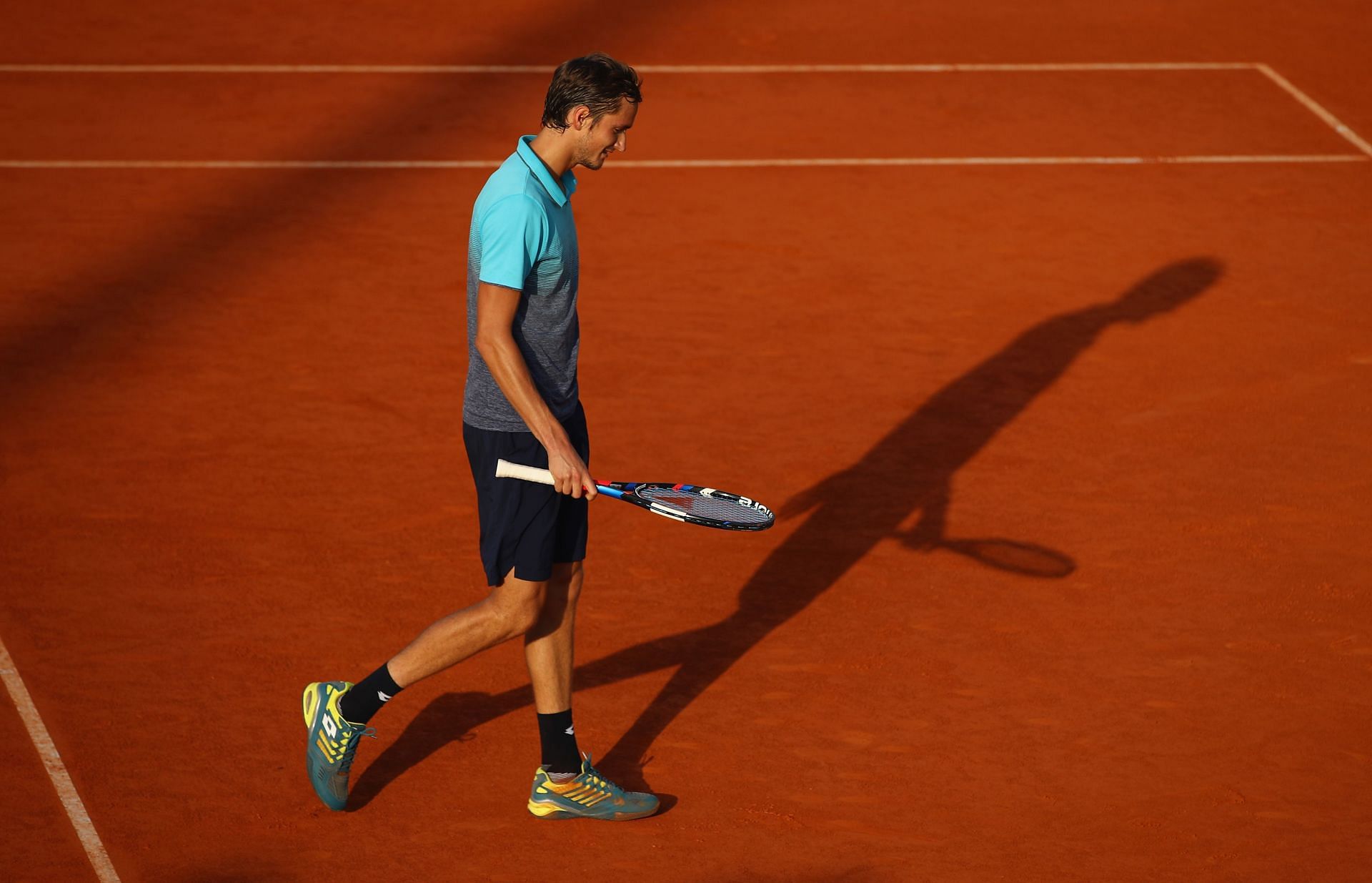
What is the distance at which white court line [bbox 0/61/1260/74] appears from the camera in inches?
473

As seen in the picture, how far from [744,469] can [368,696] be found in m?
2.52

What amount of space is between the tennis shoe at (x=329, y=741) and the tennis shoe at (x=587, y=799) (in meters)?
0.52

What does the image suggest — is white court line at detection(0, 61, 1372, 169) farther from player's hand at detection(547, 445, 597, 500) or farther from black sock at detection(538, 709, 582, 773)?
player's hand at detection(547, 445, 597, 500)

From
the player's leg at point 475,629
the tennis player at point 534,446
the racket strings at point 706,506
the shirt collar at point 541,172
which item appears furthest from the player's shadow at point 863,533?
the shirt collar at point 541,172

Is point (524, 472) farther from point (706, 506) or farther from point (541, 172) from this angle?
point (541, 172)

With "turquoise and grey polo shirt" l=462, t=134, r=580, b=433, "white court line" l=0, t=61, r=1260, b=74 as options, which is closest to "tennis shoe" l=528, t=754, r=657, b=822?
"turquoise and grey polo shirt" l=462, t=134, r=580, b=433

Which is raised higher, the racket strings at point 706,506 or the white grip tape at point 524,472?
the white grip tape at point 524,472

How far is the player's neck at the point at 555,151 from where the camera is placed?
4.18m

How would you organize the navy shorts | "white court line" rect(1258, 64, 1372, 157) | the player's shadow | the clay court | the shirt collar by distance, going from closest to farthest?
the shirt collar, the navy shorts, the clay court, the player's shadow, "white court line" rect(1258, 64, 1372, 157)

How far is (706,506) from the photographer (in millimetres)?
4629

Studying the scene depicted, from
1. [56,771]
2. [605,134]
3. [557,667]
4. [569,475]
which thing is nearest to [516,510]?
[569,475]

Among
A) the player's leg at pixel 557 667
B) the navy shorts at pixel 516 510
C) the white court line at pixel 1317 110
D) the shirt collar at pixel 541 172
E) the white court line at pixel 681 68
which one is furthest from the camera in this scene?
the white court line at pixel 681 68

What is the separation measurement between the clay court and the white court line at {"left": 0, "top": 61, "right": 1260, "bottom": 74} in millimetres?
87

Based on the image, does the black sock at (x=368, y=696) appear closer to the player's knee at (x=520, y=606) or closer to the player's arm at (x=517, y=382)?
the player's knee at (x=520, y=606)
